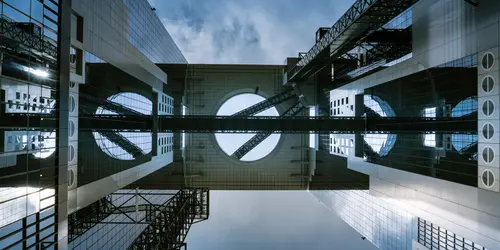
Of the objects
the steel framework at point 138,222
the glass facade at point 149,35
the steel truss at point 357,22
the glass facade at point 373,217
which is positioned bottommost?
the glass facade at point 373,217

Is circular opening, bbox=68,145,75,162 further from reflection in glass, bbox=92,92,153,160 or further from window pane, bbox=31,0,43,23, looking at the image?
window pane, bbox=31,0,43,23

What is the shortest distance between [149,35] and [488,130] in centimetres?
4058

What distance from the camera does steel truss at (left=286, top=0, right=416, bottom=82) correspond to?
20641mm

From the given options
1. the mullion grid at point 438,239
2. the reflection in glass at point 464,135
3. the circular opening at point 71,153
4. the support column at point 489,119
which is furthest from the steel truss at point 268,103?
the support column at point 489,119

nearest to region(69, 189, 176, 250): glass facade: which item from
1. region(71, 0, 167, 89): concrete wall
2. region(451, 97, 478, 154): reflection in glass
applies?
region(71, 0, 167, 89): concrete wall

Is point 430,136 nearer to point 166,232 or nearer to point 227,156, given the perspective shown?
point 166,232

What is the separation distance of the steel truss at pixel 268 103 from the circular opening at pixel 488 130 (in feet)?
95.0

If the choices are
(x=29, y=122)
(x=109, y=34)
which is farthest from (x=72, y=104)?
(x=109, y=34)

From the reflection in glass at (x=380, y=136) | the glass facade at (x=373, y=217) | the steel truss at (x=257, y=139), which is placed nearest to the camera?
the reflection in glass at (x=380, y=136)

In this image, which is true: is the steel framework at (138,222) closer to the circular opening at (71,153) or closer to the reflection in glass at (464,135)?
the circular opening at (71,153)

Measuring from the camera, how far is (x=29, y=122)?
45.1 ft

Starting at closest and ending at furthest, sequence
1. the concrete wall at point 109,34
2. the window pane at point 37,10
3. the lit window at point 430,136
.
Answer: the window pane at point 37,10 → the concrete wall at point 109,34 → the lit window at point 430,136

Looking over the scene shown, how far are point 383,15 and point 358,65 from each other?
13285 mm

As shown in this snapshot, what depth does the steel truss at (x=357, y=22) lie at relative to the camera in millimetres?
20641
